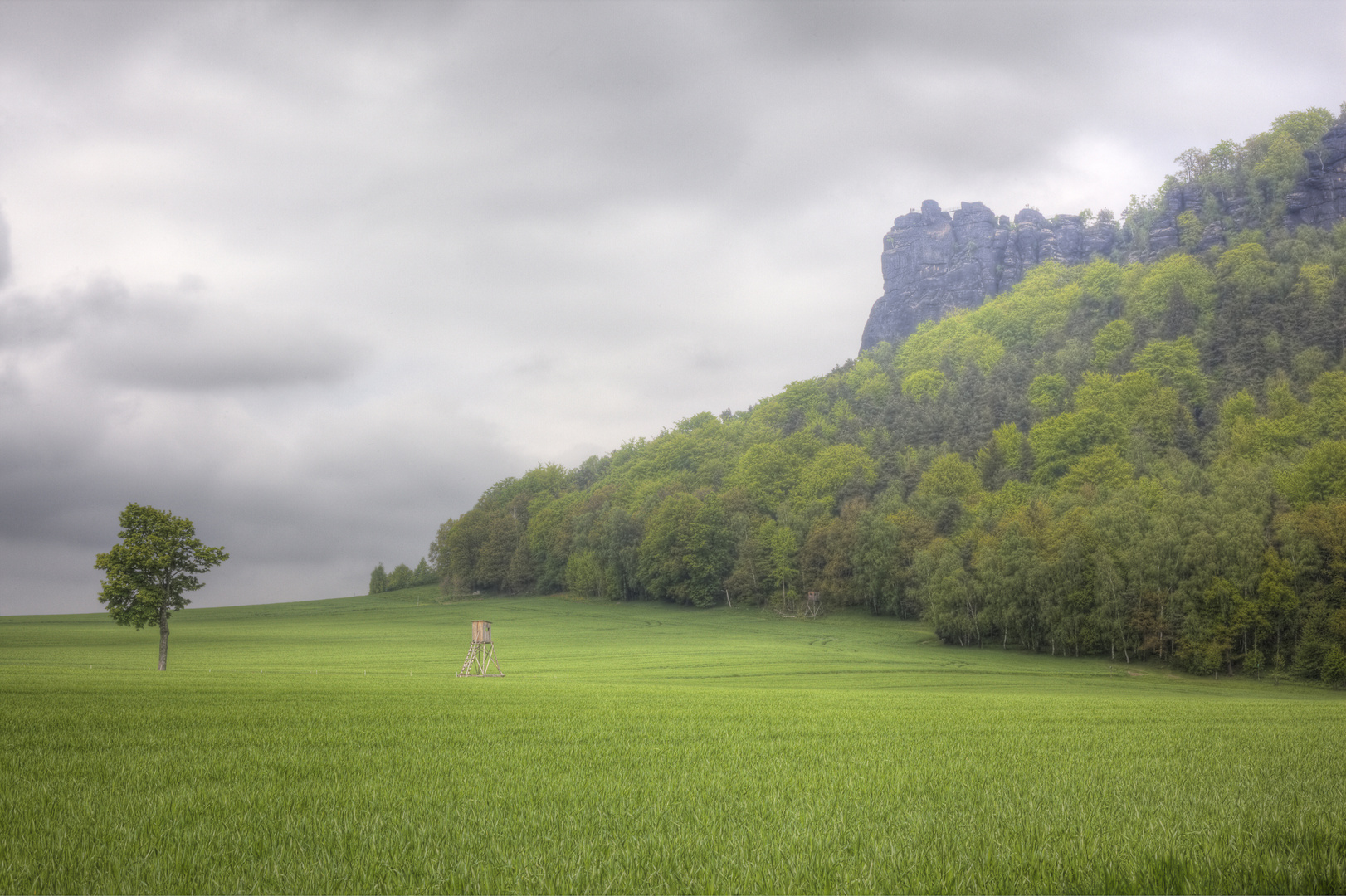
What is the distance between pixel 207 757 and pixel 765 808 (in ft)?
26.1

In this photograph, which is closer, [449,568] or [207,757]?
[207,757]

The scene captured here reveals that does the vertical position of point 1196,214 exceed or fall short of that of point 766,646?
it exceeds it

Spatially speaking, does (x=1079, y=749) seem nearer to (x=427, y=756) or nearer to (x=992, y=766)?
(x=992, y=766)

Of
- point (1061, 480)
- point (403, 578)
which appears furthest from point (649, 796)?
point (403, 578)

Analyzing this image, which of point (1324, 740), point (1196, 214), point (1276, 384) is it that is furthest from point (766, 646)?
point (1196, 214)

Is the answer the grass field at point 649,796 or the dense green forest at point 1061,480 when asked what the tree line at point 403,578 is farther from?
the grass field at point 649,796

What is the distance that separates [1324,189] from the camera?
14925cm

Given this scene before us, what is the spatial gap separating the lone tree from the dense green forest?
67.0m

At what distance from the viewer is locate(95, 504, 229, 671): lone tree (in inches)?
1791

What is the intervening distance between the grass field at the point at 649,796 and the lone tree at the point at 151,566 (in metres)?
26.9

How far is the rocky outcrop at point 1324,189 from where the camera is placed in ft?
483

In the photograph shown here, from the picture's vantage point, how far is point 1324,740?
46.7 feet

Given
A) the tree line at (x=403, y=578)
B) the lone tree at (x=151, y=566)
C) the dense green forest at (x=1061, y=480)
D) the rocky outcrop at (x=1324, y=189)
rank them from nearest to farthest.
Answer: the lone tree at (x=151, y=566) < the dense green forest at (x=1061, y=480) < the rocky outcrop at (x=1324, y=189) < the tree line at (x=403, y=578)

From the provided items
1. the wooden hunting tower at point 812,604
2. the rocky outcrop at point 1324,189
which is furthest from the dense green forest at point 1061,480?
the rocky outcrop at point 1324,189
